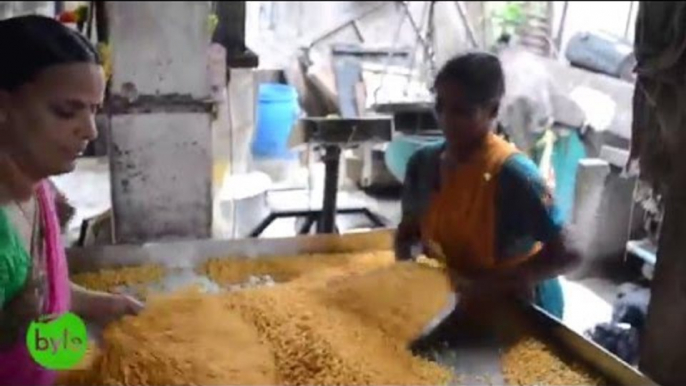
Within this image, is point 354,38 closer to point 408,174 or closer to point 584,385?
point 408,174

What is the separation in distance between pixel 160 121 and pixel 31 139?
1.36m

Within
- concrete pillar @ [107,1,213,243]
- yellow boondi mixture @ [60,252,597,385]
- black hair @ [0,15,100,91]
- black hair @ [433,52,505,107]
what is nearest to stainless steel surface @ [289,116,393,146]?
concrete pillar @ [107,1,213,243]

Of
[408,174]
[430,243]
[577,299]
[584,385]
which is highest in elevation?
[408,174]

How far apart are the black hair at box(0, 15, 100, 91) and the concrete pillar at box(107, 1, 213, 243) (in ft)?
4.20

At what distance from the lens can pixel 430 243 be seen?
1853 mm

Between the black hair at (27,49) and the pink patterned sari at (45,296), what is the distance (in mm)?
186

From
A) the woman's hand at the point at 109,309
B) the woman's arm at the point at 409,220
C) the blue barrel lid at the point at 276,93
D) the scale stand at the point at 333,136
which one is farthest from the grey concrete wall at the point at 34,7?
the woman's hand at the point at 109,309

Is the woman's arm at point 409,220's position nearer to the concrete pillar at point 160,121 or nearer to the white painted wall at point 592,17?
the concrete pillar at point 160,121

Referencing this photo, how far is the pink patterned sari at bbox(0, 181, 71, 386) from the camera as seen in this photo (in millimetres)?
1176

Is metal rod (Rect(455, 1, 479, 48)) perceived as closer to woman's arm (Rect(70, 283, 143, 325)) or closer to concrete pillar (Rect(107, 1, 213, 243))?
concrete pillar (Rect(107, 1, 213, 243))

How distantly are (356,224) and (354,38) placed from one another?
4.40 m

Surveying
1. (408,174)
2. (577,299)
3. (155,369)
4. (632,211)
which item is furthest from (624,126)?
(155,369)

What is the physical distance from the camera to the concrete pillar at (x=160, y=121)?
7.72 ft

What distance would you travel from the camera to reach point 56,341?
116 cm
